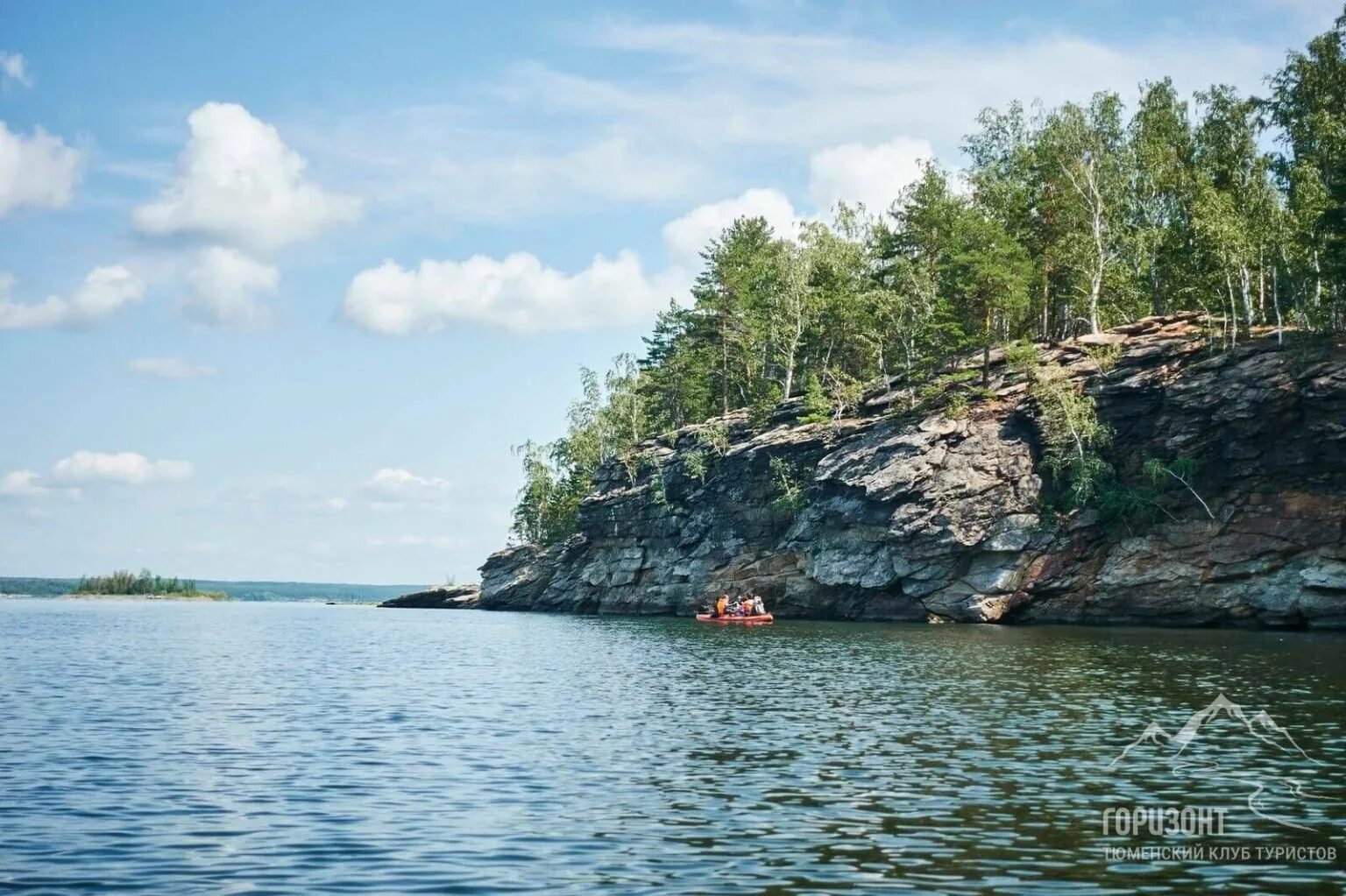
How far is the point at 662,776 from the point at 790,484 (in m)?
74.9

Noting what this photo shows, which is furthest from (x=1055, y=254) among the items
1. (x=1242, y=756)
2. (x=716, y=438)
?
(x=1242, y=756)

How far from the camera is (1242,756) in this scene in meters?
27.8

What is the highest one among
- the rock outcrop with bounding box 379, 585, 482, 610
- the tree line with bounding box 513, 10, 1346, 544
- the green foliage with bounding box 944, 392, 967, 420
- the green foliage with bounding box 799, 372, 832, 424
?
the tree line with bounding box 513, 10, 1346, 544

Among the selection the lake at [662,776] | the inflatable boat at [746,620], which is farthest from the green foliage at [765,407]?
the lake at [662,776]

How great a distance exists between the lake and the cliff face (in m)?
25.3

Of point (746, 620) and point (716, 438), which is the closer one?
point (746, 620)

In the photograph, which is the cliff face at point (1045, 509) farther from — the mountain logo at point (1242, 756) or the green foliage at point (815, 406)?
the mountain logo at point (1242, 756)

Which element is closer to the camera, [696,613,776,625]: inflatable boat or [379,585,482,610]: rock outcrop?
[696,613,776,625]: inflatable boat

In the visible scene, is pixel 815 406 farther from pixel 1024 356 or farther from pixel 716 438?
pixel 1024 356

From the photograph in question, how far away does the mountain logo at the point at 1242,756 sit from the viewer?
23408mm

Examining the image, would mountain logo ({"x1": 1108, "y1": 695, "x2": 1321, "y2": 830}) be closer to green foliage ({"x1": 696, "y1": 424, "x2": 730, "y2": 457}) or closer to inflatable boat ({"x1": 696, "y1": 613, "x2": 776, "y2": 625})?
inflatable boat ({"x1": 696, "y1": 613, "x2": 776, "y2": 625})

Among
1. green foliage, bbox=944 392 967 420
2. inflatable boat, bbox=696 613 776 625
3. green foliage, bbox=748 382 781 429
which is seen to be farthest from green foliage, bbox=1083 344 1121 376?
green foliage, bbox=748 382 781 429

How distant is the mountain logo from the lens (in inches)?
922

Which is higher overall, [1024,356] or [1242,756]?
[1024,356]
